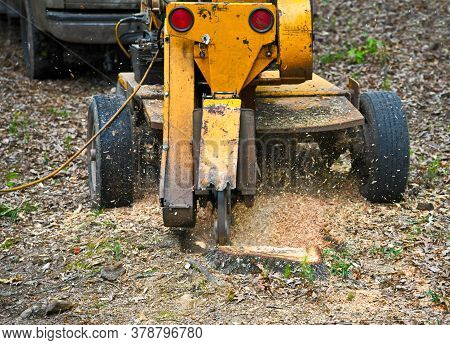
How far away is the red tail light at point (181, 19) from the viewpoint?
538cm

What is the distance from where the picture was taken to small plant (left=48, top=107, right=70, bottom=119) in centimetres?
916

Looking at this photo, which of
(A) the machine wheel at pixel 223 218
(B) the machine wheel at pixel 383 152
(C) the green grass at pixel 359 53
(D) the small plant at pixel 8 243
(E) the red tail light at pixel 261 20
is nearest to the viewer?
(A) the machine wheel at pixel 223 218

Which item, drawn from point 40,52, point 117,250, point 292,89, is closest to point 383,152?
point 292,89

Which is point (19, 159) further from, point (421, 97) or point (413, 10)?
point (413, 10)

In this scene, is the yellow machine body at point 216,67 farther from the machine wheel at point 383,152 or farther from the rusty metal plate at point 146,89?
the machine wheel at point 383,152

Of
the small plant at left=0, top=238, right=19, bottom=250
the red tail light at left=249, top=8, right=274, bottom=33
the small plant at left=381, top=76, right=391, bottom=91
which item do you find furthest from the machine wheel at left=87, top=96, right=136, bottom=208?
the small plant at left=381, top=76, right=391, bottom=91

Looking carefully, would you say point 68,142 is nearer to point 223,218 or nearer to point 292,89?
point 292,89

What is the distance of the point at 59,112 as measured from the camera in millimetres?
9258

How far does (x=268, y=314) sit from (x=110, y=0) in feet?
19.2

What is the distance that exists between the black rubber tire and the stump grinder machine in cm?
400

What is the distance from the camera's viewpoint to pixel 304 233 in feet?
18.7

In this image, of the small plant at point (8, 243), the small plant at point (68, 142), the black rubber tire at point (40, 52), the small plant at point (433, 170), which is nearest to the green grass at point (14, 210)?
the small plant at point (8, 243)

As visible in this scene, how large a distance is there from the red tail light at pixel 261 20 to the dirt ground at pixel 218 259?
1309 millimetres

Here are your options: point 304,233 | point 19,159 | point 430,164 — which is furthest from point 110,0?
point 304,233
